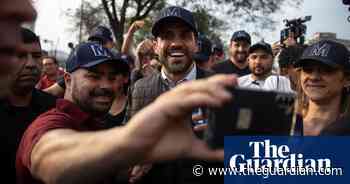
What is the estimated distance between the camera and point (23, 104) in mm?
2969

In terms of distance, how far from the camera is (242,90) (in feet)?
3.84

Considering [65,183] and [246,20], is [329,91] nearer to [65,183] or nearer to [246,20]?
[65,183]

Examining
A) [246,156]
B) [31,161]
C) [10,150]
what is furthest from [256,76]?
[31,161]

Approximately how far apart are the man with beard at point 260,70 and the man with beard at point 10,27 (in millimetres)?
3520

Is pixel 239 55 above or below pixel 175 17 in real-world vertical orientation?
below

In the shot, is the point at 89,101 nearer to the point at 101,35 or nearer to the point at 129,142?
the point at 129,142

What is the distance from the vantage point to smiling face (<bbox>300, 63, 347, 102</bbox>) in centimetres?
264

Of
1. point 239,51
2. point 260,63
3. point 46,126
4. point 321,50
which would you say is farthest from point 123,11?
point 46,126

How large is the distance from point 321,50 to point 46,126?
1.66 meters

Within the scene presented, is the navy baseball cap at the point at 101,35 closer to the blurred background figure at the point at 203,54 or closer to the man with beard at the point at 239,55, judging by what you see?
the blurred background figure at the point at 203,54

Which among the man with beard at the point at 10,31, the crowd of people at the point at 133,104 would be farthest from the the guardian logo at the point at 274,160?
the man with beard at the point at 10,31

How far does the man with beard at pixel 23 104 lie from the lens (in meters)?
2.45

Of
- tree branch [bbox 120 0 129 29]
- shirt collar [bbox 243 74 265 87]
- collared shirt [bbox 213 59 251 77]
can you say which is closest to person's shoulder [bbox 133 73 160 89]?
shirt collar [bbox 243 74 265 87]

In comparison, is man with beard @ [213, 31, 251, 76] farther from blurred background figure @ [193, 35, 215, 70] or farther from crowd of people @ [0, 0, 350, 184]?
crowd of people @ [0, 0, 350, 184]
